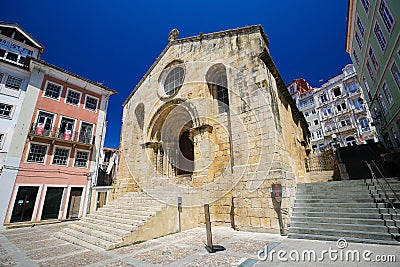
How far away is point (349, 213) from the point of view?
5.20 metres

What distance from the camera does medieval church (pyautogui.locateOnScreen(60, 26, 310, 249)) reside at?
6.21 meters

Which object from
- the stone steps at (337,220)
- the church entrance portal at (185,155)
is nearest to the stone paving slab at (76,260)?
the stone steps at (337,220)

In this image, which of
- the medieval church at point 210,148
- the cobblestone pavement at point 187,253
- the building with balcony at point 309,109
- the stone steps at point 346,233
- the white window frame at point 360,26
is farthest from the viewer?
the building with balcony at point 309,109

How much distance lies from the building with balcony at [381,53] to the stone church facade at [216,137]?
5440 mm

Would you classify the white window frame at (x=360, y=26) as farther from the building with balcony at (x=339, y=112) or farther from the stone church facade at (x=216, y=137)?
the building with balcony at (x=339, y=112)

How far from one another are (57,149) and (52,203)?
3884 millimetres

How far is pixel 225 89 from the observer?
30.0ft

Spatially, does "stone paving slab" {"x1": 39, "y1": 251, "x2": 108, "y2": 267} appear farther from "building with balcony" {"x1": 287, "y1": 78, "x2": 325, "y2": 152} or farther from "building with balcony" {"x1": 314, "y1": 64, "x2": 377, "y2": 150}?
"building with balcony" {"x1": 287, "y1": 78, "x2": 325, "y2": 152}

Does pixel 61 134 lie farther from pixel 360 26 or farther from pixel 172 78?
pixel 360 26

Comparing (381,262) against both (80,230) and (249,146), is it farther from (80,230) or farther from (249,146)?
(80,230)

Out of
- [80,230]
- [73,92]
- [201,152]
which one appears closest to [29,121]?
[73,92]

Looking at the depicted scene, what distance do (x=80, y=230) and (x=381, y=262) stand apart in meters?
8.80

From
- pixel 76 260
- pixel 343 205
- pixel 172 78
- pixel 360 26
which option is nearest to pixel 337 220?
pixel 343 205

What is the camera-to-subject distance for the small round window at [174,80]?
35.6 feet
